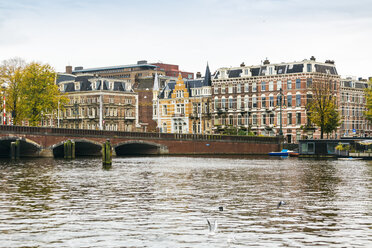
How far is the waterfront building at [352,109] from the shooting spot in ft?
442

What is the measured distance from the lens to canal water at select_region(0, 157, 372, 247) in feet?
79.1

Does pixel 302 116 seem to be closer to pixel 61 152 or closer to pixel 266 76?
pixel 266 76

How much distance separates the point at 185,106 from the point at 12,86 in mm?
46196

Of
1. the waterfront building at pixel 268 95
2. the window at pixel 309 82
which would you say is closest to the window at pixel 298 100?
the waterfront building at pixel 268 95

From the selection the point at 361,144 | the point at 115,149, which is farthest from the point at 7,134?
the point at 361,144

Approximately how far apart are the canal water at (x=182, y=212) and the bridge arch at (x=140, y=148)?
5623cm

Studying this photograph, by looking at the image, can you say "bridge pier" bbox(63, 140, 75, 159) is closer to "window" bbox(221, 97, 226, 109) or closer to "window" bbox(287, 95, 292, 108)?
"window" bbox(287, 95, 292, 108)

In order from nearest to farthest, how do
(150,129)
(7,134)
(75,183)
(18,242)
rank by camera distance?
(18,242) → (75,183) → (7,134) → (150,129)

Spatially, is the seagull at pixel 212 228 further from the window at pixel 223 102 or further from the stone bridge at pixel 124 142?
the window at pixel 223 102

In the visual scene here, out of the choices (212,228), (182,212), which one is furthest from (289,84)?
(212,228)

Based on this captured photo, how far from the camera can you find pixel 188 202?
34.8 meters

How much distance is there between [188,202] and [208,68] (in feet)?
351

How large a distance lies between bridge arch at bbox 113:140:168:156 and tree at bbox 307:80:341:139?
2702 cm

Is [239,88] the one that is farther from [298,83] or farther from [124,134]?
[124,134]
